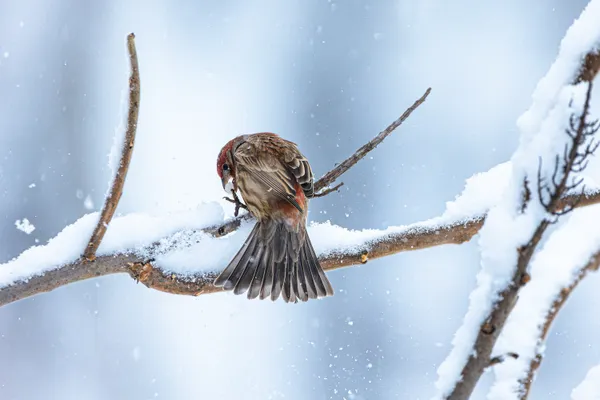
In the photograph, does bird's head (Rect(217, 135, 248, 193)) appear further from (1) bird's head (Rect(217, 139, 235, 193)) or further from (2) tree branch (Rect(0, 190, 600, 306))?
(2) tree branch (Rect(0, 190, 600, 306))

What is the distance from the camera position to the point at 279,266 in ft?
11.8

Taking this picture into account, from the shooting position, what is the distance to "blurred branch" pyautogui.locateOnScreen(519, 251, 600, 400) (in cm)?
171

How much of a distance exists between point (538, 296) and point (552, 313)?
6 cm

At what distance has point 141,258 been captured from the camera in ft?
9.87

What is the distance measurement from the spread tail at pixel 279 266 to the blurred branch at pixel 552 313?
1587 millimetres

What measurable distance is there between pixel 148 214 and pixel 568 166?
2085mm

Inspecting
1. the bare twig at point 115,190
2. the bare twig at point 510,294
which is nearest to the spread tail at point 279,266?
the bare twig at point 115,190

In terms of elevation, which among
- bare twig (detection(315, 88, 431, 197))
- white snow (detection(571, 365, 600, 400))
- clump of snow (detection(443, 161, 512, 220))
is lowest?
white snow (detection(571, 365, 600, 400))

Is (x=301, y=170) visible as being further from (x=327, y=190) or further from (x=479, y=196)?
(x=479, y=196)

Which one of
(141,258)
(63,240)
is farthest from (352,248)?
(63,240)

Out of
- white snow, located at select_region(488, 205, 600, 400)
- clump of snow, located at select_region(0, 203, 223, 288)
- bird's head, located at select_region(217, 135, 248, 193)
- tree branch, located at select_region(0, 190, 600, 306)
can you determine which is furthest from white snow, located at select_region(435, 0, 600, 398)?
bird's head, located at select_region(217, 135, 248, 193)

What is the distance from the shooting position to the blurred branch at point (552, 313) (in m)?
1.71

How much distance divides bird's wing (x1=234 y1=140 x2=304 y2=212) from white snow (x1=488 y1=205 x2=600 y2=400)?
1667 mm

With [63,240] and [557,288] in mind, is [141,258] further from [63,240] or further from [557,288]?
[557,288]
